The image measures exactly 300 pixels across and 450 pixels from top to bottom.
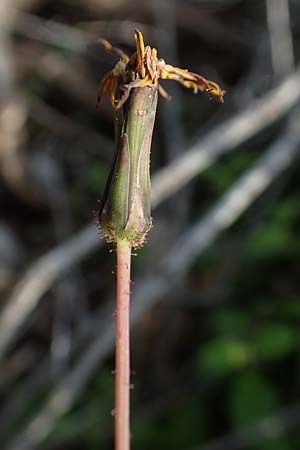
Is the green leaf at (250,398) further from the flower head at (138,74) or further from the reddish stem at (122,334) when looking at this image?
the flower head at (138,74)

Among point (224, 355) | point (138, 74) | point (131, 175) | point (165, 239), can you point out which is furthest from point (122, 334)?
point (165, 239)

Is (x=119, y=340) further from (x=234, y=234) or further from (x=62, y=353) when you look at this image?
(x=234, y=234)

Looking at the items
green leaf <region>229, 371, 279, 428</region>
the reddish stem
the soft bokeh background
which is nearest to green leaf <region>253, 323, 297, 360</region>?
the soft bokeh background

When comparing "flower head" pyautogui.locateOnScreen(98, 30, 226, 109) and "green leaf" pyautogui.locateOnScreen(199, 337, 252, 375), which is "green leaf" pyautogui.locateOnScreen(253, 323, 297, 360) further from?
"flower head" pyautogui.locateOnScreen(98, 30, 226, 109)

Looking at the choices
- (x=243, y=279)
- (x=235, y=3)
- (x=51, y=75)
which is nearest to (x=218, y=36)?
(x=235, y=3)

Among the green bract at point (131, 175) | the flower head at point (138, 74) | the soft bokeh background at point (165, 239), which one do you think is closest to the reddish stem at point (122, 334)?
the green bract at point (131, 175)

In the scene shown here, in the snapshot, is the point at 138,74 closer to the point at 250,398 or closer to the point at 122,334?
the point at 122,334
